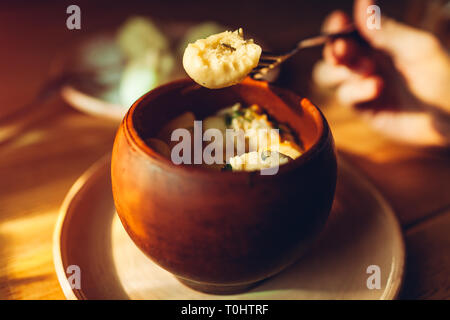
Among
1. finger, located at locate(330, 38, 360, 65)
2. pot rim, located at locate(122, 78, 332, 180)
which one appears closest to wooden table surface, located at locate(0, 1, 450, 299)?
finger, located at locate(330, 38, 360, 65)

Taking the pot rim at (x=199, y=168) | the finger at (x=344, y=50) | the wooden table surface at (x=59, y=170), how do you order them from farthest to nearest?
the finger at (x=344, y=50)
the wooden table surface at (x=59, y=170)
the pot rim at (x=199, y=168)

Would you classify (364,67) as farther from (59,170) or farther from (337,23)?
(59,170)

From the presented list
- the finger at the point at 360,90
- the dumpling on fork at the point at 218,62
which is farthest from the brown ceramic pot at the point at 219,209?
the finger at the point at 360,90

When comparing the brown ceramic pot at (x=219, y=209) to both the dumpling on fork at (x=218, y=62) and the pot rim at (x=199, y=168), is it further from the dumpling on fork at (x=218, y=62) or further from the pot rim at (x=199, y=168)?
the dumpling on fork at (x=218, y=62)

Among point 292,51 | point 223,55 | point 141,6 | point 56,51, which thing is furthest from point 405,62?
point 141,6

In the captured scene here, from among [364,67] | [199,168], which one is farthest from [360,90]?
[199,168]

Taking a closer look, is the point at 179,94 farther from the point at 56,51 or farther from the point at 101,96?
the point at 56,51

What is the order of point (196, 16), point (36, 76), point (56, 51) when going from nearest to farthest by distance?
1. point (36, 76)
2. point (56, 51)
3. point (196, 16)
